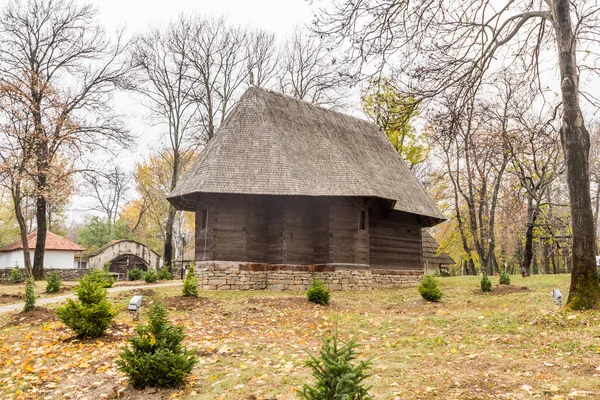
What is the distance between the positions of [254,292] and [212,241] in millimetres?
2688

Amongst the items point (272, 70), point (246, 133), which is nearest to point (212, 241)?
point (246, 133)

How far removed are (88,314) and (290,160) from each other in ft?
38.5

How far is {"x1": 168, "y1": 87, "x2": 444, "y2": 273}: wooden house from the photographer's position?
62.8ft

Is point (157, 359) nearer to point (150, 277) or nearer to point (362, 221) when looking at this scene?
point (362, 221)

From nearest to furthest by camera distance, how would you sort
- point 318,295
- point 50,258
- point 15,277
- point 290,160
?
point 318,295 → point 290,160 → point 15,277 → point 50,258

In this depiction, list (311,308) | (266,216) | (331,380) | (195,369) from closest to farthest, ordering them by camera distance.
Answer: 1. (331,380)
2. (195,369)
3. (311,308)
4. (266,216)

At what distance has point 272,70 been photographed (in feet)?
105

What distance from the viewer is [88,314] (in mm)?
9812

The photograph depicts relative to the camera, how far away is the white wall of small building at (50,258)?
40.1 m

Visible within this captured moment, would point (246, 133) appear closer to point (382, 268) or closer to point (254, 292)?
point (254, 292)

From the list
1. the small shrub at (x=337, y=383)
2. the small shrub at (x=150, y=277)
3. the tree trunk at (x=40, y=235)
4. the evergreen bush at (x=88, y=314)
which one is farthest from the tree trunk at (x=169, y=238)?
the small shrub at (x=337, y=383)

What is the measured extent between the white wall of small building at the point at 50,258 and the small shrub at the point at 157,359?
37.6 metres

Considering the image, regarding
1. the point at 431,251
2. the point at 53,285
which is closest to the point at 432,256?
the point at 431,251

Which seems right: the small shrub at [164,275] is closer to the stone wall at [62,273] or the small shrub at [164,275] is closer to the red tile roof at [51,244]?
the stone wall at [62,273]
